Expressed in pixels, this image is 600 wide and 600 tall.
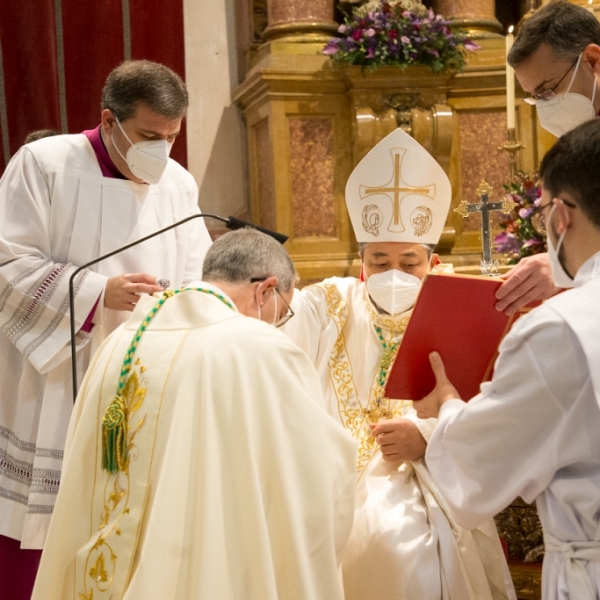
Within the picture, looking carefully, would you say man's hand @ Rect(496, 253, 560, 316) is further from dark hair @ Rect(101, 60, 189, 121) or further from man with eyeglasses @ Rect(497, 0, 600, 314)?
dark hair @ Rect(101, 60, 189, 121)

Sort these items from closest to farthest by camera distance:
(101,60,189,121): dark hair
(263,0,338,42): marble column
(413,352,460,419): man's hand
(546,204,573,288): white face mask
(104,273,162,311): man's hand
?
(546,204,573,288): white face mask → (413,352,460,419): man's hand → (104,273,162,311): man's hand → (101,60,189,121): dark hair → (263,0,338,42): marble column

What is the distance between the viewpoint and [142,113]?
352 cm

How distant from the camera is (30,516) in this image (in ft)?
11.2

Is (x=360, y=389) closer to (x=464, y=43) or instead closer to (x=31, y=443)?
(x=31, y=443)

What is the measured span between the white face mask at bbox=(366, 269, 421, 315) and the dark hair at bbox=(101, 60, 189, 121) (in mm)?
1021

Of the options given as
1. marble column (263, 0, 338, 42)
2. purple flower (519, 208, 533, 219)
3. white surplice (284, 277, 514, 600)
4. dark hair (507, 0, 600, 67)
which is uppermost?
marble column (263, 0, 338, 42)

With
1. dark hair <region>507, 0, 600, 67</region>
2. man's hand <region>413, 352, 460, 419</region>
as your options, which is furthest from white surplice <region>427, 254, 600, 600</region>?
dark hair <region>507, 0, 600, 67</region>

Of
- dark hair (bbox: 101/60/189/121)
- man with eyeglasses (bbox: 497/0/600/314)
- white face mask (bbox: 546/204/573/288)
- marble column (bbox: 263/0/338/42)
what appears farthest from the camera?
marble column (bbox: 263/0/338/42)

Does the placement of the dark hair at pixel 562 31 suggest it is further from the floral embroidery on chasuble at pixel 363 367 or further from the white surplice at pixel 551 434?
the white surplice at pixel 551 434

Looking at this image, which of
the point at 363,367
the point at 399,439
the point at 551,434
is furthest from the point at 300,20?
the point at 551,434

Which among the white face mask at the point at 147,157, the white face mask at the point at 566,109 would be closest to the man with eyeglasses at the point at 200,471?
the white face mask at the point at 147,157

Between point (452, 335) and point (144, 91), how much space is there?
5.07ft

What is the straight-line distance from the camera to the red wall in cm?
559

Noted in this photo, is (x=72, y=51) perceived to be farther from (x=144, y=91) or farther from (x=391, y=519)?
(x=391, y=519)
